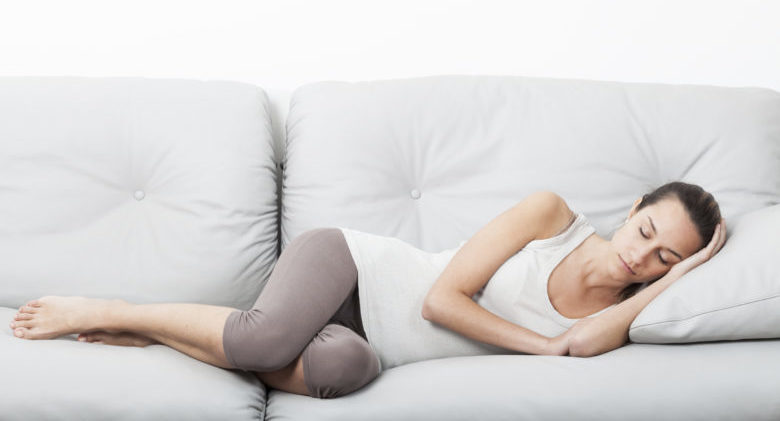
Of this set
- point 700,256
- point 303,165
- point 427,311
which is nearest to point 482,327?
point 427,311

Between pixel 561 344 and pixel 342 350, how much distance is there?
422mm

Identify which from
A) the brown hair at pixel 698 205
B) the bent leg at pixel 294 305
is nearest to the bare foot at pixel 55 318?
the bent leg at pixel 294 305

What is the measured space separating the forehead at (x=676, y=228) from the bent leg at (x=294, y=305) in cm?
60

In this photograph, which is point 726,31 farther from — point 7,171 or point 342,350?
point 7,171

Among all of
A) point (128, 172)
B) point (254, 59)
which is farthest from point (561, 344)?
point (254, 59)

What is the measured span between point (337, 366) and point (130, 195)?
76cm

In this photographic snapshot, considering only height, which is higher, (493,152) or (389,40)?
(389,40)

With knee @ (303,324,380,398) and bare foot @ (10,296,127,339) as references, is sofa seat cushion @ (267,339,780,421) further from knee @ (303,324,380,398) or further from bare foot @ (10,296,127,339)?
bare foot @ (10,296,127,339)

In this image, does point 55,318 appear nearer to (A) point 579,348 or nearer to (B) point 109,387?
(B) point 109,387

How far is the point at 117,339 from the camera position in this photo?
1.35m

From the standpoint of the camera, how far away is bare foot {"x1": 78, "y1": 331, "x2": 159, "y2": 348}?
1.34 metres

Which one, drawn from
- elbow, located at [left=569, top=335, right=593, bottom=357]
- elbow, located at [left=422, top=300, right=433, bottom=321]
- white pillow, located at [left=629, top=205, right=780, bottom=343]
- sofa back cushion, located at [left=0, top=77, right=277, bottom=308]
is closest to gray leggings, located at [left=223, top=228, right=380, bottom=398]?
elbow, located at [left=422, top=300, right=433, bottom=321]

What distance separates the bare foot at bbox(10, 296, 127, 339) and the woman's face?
99 centimetres

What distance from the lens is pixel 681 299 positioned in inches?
51.1
